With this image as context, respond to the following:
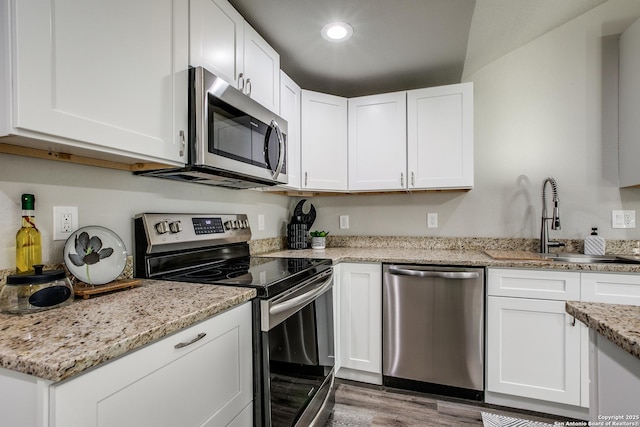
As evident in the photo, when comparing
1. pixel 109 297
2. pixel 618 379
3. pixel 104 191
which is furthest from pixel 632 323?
pixel 104 191

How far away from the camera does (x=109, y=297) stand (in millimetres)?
1065

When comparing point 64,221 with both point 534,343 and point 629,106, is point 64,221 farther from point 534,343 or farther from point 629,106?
point 629,106

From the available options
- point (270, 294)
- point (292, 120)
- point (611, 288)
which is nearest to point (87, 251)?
point (270, 294)

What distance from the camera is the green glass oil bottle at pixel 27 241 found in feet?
3.29

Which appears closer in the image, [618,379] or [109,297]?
[618,379]

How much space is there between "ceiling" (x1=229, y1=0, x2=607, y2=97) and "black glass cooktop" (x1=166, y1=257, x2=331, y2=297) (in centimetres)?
133

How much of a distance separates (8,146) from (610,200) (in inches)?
126

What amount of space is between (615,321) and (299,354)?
3.84ft

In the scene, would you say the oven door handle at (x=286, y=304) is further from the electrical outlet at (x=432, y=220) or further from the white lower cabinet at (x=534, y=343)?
the electrical outlet at (x=432, y=220)

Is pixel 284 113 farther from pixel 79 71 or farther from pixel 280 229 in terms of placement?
pixel 79 71

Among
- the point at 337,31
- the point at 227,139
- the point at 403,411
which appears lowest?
the point at 403,411

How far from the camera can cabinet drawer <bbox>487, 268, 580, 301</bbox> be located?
5.80ft

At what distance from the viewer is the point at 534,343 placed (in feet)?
6.04

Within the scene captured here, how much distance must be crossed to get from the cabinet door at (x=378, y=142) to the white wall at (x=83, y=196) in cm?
117
